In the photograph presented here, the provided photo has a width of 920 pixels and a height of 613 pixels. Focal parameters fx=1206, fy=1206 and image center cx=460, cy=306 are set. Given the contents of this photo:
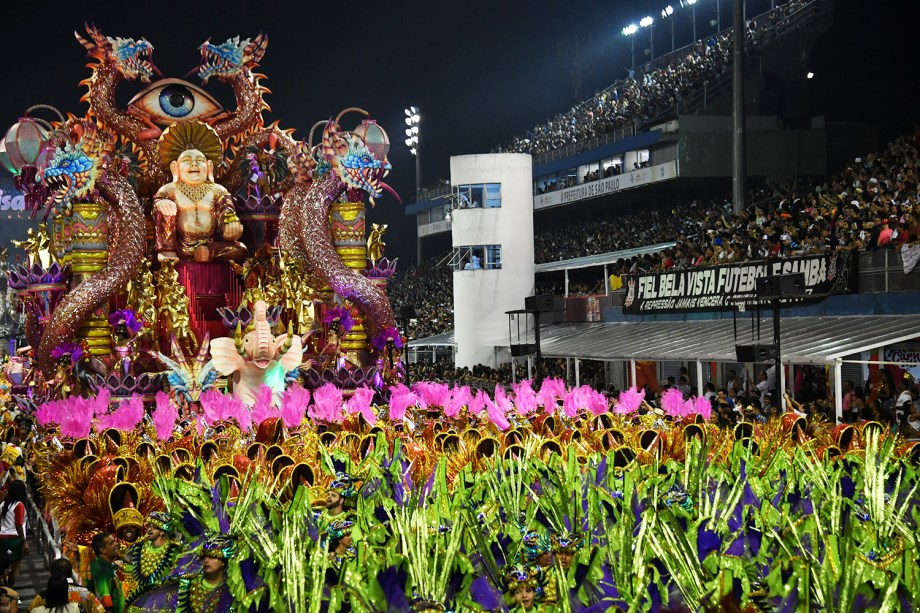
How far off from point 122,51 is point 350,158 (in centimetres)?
503

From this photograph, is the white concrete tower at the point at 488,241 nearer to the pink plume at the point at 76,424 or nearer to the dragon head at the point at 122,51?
the dragon head at the point at 122,51

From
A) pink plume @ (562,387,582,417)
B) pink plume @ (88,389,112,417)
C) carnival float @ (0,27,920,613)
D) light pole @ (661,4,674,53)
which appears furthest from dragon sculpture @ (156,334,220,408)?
light pole @ (661,4,674,53)

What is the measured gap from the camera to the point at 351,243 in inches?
984

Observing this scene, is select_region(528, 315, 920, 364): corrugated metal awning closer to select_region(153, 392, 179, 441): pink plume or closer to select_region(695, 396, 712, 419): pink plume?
select_region(695, 396, 712, 419): pink plume

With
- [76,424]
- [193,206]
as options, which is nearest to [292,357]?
[193,206]

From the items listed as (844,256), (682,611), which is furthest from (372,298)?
(682,611)

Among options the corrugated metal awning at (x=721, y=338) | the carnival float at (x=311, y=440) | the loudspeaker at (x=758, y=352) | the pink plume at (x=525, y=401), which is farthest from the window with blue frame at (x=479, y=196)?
the loudspeaker at (x=758, y=352)

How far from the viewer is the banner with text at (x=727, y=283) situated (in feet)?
64.2

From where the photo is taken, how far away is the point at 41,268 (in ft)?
77.9

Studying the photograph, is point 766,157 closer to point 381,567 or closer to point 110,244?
point 110,244

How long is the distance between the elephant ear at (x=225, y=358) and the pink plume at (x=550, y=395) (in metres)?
6.56

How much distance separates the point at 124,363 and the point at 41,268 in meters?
2.94

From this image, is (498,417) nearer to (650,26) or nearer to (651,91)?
(651,91)

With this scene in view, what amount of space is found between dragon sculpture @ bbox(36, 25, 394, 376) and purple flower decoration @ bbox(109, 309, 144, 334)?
0.37 meters
